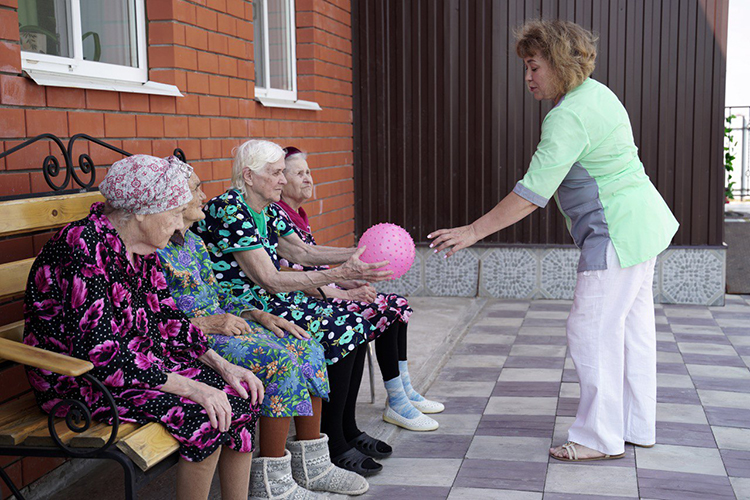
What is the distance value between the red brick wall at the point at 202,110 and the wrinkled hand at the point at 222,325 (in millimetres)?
608

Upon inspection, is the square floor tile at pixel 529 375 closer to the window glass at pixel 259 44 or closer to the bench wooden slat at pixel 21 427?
the window glass at pixel 259 44

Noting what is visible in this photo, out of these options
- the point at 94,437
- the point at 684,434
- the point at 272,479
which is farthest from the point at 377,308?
the point at 94,437

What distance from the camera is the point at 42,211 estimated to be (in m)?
2.58

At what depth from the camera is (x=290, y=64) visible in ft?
18.9

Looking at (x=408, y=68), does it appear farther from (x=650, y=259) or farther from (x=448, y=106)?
(x=650, y=259)

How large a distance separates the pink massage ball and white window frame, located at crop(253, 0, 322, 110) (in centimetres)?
186

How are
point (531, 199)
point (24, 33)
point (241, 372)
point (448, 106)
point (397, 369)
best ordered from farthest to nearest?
point (448, 106) < point (397, 369) < point (531, 199) < point (24, 33) < point (241, 372)

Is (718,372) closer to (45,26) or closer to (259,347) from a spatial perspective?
(259,347)

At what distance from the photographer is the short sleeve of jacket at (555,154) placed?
124 inches

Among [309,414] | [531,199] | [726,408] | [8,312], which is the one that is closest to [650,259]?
[531,199]

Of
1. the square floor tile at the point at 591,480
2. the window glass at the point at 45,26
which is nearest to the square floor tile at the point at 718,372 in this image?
the square floor tile at the point at 591,480

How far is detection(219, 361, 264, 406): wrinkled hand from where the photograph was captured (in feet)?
8.32

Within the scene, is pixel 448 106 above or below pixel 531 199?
above

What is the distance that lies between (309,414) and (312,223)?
10.5 feet
